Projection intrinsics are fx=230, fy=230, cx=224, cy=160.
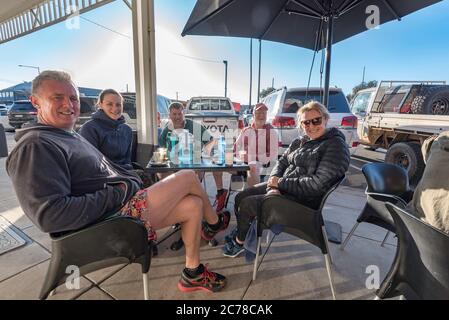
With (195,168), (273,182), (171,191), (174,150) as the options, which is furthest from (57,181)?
(273,182)

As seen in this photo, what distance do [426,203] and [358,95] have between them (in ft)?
23.9

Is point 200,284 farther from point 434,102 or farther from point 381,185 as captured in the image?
point 434,102

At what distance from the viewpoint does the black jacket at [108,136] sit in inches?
86.5

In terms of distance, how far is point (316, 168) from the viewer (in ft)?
5.79

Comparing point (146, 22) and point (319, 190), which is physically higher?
point (146, 22)

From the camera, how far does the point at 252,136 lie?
10.00ft

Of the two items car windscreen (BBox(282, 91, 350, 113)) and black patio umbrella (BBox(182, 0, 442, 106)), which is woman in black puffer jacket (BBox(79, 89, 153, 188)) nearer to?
black patio umbrella (BBox(182, 0, 442, 106))

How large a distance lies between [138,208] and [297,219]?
1.09 meters

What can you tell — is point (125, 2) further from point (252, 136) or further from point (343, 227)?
point (343, 227)

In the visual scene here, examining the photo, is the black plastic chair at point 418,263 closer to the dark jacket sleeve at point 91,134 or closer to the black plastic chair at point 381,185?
the black plastic chair at point 381,185

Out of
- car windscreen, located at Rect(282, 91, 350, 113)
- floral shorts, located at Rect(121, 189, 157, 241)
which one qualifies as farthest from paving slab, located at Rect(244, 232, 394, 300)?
car windscreen, located at Rect(282, 91, 350, 113)

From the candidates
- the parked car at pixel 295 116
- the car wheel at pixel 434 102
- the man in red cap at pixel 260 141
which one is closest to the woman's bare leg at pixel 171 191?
the man in red cap at pixel 260 141
